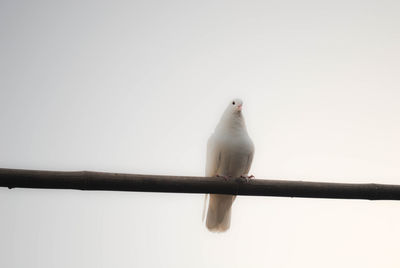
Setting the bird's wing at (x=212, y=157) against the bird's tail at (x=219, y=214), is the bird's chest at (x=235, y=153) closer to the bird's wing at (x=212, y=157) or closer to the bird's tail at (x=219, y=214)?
the bird's wing at (x=212, y=157)

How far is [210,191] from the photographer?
113 inches

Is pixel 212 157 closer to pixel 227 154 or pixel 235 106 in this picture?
pixel 227 154

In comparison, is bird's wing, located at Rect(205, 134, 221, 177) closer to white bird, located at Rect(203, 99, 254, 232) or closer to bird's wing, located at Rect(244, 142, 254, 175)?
white bird, located at Rect(203, 99, 254, 232)

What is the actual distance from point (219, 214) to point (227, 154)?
750mm

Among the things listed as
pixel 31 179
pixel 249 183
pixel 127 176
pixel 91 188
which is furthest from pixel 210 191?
pixel 31 179

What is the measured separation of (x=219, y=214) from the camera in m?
5.46

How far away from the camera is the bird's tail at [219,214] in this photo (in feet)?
17.9

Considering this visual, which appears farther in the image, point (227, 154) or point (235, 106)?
point (235, 106)

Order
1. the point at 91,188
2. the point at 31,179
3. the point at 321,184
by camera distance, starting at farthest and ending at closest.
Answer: the point at 321,184 < the point at 91,188 < the point at 31,179

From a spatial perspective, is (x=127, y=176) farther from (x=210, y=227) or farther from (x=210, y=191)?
(x=210, y=227)

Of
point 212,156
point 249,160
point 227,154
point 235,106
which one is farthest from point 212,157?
point 235,106

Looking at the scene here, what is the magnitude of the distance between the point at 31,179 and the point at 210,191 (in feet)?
3.51

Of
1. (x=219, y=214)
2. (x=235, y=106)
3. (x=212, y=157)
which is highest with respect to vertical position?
(x=235, y=106)

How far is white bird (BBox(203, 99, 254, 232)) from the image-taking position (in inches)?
208
